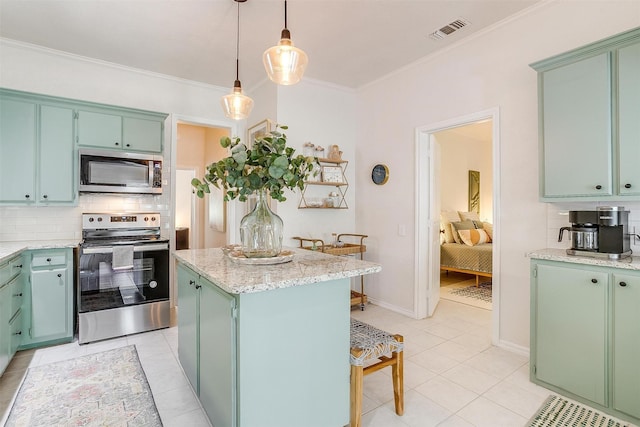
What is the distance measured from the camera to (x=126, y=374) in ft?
8.28

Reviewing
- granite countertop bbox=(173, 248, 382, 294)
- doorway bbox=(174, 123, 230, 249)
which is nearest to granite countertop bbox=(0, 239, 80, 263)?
granite countertop bbox=(173, 248, 382, 294)

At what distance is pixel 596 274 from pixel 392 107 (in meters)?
2.78

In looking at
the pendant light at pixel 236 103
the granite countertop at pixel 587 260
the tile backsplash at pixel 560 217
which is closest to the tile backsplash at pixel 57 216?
the pendant light at pixel 236 103

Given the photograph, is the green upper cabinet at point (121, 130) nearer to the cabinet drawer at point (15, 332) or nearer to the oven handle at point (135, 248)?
the oven handle at point (135, 248)

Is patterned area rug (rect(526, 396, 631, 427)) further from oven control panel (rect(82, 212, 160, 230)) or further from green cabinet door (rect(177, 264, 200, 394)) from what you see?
oven control panel (rect(82, 212, 160, 230))

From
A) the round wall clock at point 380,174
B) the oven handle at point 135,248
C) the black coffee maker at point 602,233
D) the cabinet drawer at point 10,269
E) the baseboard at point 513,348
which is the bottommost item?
the baseboard at point 513,348

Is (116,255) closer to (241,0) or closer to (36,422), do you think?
(36,422)

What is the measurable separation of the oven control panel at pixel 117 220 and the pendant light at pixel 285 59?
2339mm

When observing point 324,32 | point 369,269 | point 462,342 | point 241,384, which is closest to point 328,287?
point 369,269

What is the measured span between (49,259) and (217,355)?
239cm

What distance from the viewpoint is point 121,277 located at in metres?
3.23

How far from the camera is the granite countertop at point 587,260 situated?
1948 mm

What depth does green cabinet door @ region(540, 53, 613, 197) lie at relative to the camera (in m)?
2.15

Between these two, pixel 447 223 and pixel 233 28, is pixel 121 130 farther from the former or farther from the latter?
pixel 447 223
